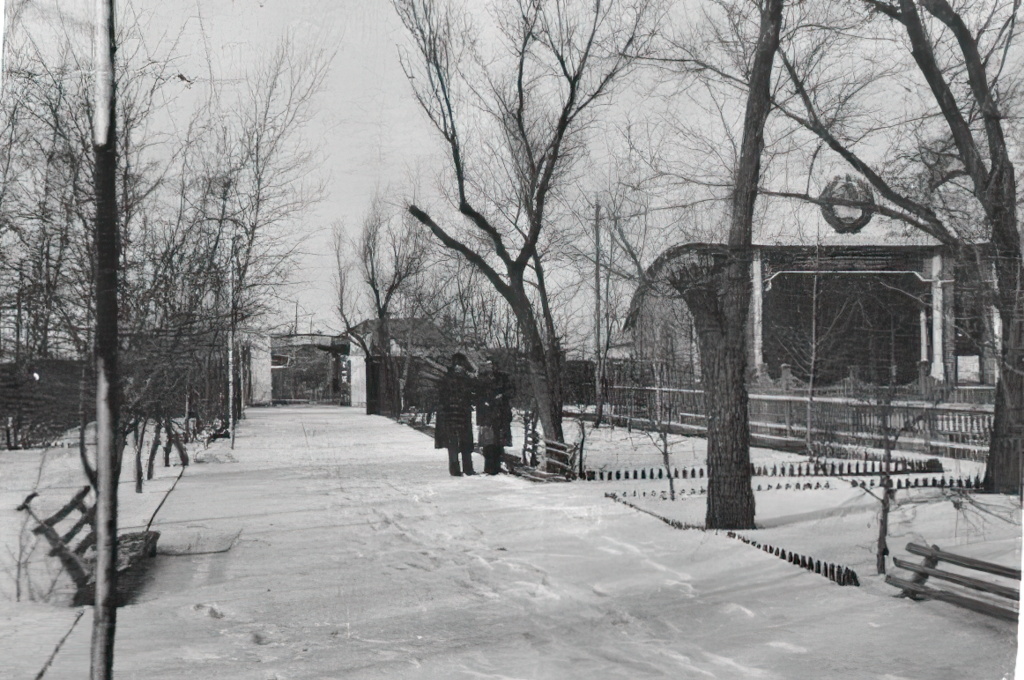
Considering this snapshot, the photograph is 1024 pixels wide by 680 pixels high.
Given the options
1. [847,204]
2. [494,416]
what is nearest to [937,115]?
[847,204]

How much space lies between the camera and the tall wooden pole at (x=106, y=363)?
169 cm

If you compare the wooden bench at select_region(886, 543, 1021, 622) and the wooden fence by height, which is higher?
the wooden fence

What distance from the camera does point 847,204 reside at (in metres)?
2.15

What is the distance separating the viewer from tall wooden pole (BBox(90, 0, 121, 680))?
5.54 ft

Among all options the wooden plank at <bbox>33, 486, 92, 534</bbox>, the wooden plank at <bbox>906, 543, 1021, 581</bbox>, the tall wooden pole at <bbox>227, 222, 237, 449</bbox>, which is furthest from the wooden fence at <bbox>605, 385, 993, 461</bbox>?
the wooden plank at <bbox>33, 486, 92, 534</bbox>

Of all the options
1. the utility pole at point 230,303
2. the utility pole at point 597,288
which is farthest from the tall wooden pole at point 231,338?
the utility pole at point 597,288

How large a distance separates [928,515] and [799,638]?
0.54 metres

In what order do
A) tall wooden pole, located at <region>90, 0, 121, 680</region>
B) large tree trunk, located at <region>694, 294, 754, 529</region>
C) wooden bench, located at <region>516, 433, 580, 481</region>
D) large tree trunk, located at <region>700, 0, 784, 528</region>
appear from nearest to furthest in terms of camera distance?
tall wooden pole, located at <region>90, 0, 121, 680</region> → large tree trunk, located at <region>700, 0, 784, 528</region> → large tree trunk, located at <region>694, 294, 754, 529</region> → wooden bench, located at <region>516, 433, 580, 481</region>

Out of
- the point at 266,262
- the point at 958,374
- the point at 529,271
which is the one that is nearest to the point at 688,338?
the point at 529,271

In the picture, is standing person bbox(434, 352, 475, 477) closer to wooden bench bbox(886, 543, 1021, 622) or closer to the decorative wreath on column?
the decorative wreath on column

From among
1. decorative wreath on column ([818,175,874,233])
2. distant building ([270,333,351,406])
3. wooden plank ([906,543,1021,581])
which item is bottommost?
wooden plank ([906,543,1021,581])

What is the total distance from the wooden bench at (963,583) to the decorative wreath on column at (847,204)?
0.83m

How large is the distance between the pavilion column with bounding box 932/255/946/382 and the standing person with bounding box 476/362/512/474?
128cm

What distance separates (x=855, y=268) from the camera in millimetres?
2092
